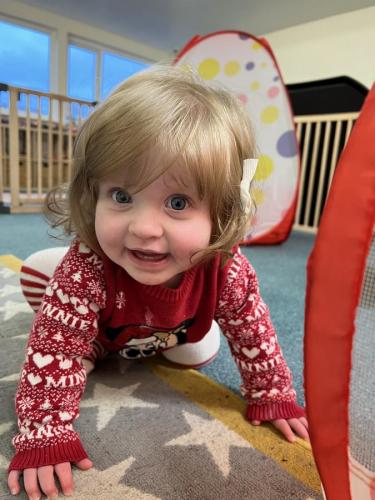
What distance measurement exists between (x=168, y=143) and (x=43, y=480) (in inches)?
13.0

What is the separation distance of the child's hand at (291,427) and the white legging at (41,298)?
0.14 m

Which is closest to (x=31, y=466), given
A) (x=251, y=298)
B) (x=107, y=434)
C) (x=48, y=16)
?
(x=107, y=434)

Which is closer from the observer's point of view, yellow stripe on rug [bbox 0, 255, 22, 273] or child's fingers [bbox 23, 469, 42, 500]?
child's fingers [bbox 23, 469, 42, 500]

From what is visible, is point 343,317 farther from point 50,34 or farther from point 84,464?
point 50,34

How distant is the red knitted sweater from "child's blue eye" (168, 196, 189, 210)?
0.34 ft

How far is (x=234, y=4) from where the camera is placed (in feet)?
9.05

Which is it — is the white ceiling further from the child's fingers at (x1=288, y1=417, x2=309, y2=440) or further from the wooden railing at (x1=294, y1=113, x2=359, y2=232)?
the child's fingers at (x1=288, y1=417, x2=309, y2=440)

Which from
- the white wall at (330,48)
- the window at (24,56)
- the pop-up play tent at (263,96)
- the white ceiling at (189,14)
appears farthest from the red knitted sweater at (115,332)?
the window at (24,56)

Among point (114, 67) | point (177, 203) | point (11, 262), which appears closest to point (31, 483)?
point (177, 203)

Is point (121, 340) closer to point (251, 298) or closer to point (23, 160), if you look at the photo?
point (251, 298)

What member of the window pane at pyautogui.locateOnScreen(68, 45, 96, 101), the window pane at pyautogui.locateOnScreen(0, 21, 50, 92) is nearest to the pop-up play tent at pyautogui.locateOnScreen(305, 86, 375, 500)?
the window pane at pyautogui.locateOnScreen(0, 21, 50, 92)

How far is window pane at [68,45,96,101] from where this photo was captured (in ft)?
12.2

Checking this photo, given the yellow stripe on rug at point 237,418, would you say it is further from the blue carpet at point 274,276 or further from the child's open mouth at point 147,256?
the child's open mouth at point 147,256

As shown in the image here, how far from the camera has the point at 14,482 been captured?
37cm
